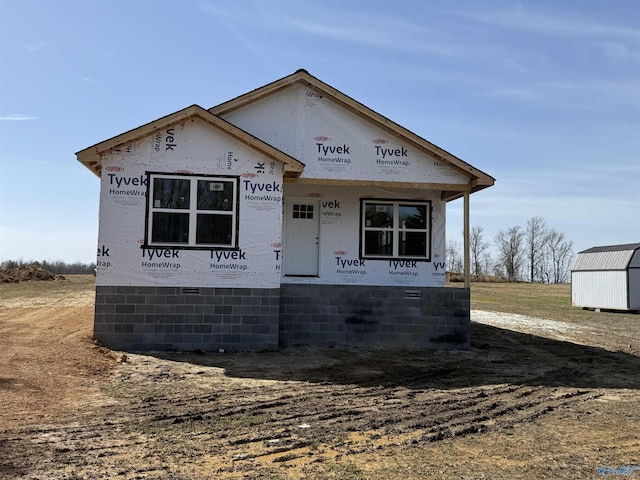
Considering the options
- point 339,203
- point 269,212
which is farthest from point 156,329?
point 339,203

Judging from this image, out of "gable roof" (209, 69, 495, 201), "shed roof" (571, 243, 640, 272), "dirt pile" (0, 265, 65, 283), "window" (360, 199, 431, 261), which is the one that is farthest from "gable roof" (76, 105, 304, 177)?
"dirt pile" (0, 265, 65, 283)

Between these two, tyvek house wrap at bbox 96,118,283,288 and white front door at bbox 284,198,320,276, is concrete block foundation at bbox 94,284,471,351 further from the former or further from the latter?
white front door at bbox 284,198,320,276

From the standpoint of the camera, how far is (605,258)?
2802 cm

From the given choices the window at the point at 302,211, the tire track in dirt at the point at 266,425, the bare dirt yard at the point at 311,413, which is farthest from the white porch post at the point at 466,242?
the tire track in dirt at the point at 266,425

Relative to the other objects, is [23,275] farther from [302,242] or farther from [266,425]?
[266,425]

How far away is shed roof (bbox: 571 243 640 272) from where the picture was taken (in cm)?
2634

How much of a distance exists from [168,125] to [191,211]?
1803 mm

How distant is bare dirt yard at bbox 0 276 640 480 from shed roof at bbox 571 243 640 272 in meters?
16.7

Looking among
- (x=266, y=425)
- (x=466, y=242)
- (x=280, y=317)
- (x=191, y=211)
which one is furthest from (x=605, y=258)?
(x=266, y=425)

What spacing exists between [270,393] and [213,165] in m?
5.41

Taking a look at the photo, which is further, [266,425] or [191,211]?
[191,211]

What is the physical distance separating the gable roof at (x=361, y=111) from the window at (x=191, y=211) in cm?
212

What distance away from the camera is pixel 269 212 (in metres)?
11.3

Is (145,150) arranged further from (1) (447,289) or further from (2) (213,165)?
(1) (447,289)
